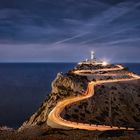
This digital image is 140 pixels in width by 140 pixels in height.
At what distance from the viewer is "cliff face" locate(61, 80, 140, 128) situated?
296ft

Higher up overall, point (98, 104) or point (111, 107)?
point (98, 104)

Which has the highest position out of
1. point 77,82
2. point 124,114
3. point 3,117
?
point 77,82

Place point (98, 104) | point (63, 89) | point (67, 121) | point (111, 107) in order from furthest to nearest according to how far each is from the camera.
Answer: point (63, 89) → point (111, 107) → point (98, 104) → point (67, 121)

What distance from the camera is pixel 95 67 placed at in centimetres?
16462

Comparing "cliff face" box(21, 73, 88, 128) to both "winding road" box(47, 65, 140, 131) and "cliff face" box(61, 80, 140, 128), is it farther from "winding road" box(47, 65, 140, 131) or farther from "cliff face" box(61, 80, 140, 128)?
"cliff face" box(61, 80, 140, 128)

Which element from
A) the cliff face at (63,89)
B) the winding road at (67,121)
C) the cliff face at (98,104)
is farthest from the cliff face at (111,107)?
the cliff face at (63,89)

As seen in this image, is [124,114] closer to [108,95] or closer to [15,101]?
[108,95]

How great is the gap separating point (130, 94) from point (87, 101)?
69.6 feet

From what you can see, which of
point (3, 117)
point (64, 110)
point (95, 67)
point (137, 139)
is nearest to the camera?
point (137, 139)

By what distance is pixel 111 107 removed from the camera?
10088cm

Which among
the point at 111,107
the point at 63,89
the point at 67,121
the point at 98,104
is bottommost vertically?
the point at 111,107

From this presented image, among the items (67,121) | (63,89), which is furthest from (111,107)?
(67,121)

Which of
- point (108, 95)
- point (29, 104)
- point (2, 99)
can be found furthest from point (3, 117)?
point (108, 95)

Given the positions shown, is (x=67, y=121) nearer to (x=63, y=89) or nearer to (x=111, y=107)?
(x=111, y=107)
